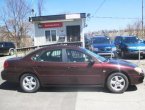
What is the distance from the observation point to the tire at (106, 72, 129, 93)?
9.07 meters

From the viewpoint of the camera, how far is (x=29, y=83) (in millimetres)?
9391

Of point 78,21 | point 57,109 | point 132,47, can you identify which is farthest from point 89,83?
point 78,21

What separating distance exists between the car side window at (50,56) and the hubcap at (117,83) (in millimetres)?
1864

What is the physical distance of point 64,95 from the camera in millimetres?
8844

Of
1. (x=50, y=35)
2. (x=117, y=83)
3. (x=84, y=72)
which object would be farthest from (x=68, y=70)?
(x=50, y=35)

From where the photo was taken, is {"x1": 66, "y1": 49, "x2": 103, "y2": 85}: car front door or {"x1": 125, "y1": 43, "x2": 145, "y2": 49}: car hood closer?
{"x1": 66, "y1": 49, "x2": 103, "y2": 85}: car front door

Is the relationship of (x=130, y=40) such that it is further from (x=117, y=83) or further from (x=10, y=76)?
(x=10, y=76)

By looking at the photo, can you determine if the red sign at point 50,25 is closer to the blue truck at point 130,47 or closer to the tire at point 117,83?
the blue truck at point 130,47

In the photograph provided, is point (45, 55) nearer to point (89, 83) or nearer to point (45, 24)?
point (89, 83)

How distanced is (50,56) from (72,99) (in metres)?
1.83

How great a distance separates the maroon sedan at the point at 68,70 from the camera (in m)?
9.10

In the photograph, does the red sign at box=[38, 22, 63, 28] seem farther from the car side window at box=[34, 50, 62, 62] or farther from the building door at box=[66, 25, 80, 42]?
the car side window at box=[34, 50, 62, 62]

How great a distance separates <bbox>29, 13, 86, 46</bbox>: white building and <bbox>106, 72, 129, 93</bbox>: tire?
21.5 meters

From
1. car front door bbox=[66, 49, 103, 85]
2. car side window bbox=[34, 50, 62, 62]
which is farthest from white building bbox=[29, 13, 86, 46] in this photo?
car front door bbox=[66, 49, 103, 85]
